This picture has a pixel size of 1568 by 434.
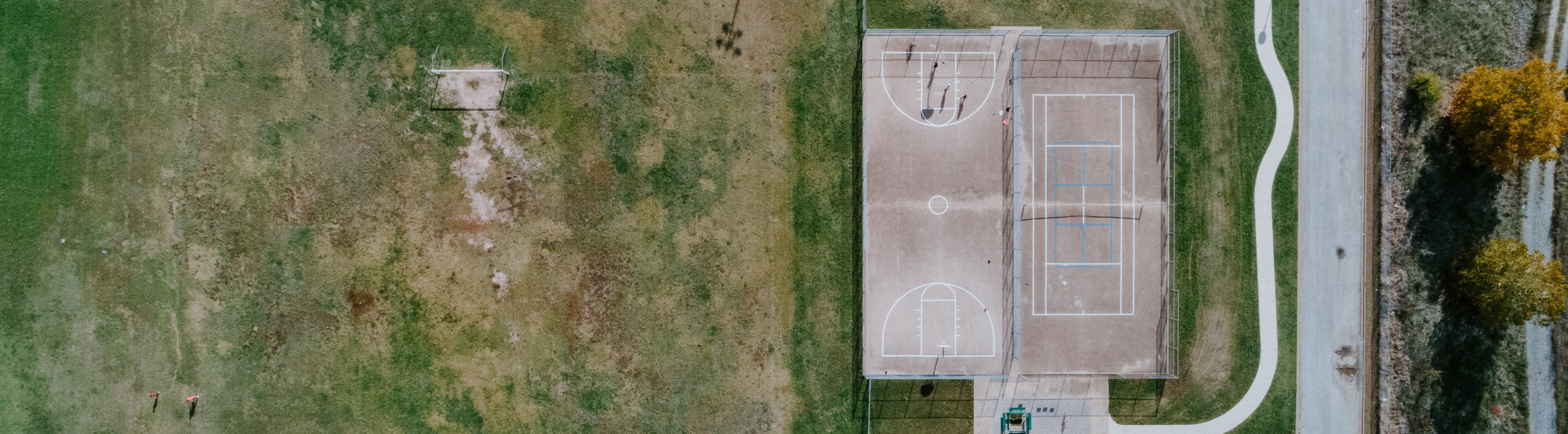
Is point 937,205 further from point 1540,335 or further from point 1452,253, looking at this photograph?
point 1540,335

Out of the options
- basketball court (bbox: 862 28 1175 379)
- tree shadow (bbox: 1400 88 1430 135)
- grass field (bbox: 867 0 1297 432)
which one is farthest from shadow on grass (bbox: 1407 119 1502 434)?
basketball court (bbox: 862 28 1175 379)

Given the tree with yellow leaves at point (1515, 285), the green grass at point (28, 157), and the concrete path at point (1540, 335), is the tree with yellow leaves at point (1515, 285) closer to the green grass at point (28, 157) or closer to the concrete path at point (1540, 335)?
the concrete path at point (1540, 335)

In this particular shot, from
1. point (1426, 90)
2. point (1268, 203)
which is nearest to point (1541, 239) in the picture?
point (1426, 90)

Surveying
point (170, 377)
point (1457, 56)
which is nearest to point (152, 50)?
point (170, 377)

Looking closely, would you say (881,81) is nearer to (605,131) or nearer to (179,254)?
(605,131)

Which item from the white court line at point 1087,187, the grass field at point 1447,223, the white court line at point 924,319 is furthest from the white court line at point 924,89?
the grass field at point 1447,223

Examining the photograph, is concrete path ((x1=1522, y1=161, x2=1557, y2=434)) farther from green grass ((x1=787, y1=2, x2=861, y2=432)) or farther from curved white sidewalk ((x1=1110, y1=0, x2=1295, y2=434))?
green grass ((x1=787, y1=2, x2=861, y2=432))
